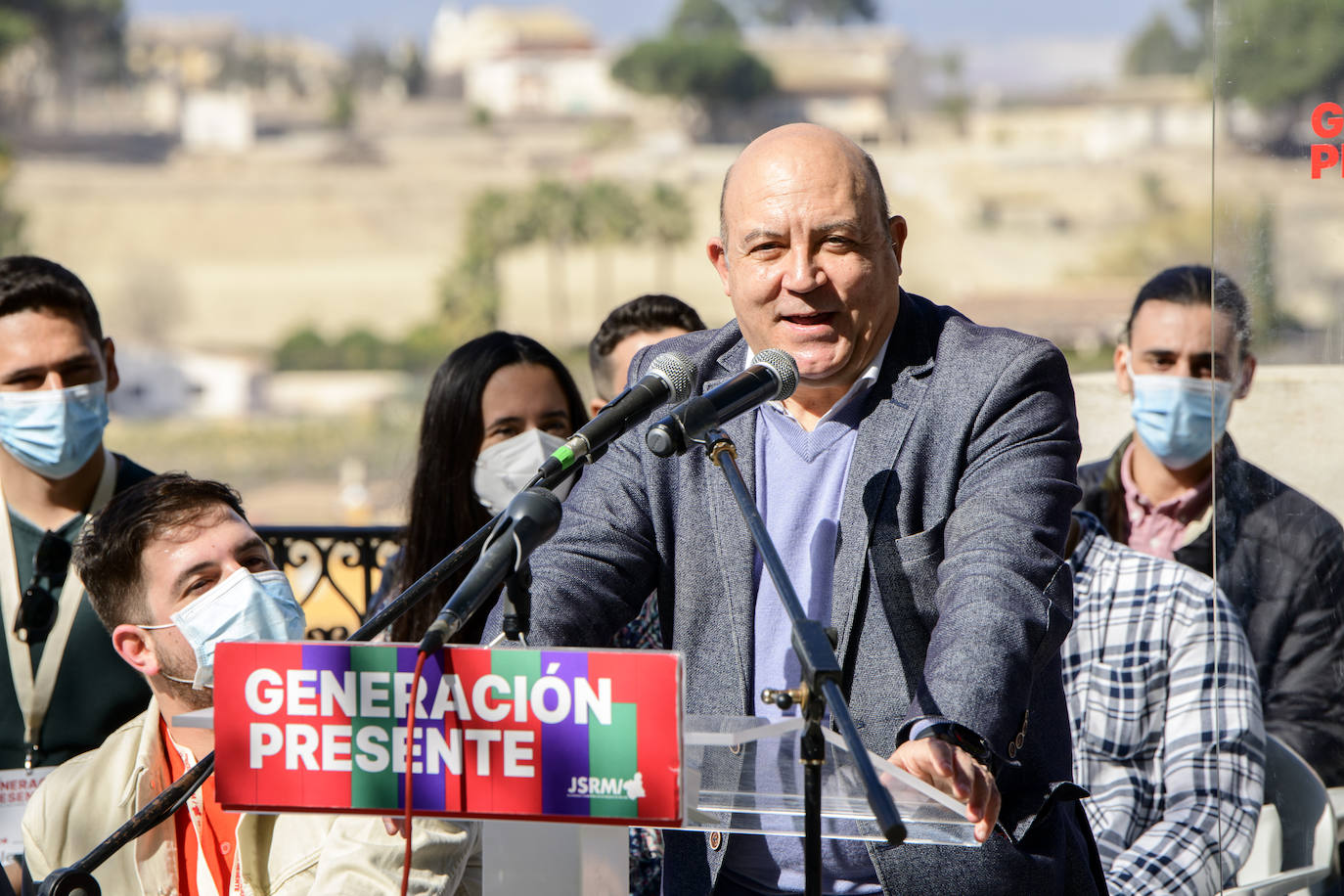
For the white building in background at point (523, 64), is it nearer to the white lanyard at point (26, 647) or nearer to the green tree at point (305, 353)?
the green tree at point (305, 353)

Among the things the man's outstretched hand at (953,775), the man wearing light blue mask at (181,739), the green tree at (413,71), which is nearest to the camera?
the man's outstretched hand at (953,775)

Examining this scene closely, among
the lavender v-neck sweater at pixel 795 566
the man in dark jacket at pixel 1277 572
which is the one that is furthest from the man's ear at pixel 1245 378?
the lavender v-neck sweater at pixel 795 566

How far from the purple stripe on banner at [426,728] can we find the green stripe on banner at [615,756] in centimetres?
19

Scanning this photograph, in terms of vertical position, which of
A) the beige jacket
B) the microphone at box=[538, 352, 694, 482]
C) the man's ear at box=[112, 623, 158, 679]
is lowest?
the beige jacket

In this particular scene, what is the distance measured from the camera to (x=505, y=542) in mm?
1970

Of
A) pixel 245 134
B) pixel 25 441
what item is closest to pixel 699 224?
pixel 245 134

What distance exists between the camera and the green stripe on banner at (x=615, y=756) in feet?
6.10

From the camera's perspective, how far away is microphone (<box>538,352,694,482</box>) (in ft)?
6.92

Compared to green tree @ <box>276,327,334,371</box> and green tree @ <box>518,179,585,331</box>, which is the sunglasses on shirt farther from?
green tree @ <box>518,179,585,331</box>

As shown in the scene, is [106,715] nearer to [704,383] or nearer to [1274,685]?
[704,383]

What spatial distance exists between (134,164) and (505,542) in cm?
7458

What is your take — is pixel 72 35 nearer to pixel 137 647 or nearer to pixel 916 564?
pixel 137 647

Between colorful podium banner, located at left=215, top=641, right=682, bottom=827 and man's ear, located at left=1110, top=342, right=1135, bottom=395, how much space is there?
9.06 ft

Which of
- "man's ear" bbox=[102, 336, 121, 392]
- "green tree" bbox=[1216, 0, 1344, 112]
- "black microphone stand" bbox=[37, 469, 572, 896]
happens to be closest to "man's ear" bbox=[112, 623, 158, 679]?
"black microphone stand" bbox=[37, 469, 572, 896]
